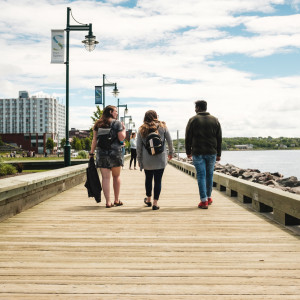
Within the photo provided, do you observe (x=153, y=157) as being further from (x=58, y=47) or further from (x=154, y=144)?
(x=58, y=47)

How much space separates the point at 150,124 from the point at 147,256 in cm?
344

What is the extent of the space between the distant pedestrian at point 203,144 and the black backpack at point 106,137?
1.41m

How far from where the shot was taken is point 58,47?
1432cm

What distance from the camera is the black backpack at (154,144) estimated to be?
23.5 feet

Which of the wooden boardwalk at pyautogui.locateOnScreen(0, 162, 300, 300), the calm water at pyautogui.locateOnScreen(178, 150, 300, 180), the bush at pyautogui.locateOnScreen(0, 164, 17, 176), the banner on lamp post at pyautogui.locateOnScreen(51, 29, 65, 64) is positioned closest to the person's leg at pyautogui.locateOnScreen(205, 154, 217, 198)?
the wooden boardwalk at pyautogui.locateOnScreen(0, 162, 300, 300)

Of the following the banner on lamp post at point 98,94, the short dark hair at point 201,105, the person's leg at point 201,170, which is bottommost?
the person's leg at point 201,170

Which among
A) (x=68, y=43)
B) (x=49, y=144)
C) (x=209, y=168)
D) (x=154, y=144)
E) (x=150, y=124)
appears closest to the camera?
(x=154, y=144)

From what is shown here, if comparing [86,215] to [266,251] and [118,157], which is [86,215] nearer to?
[118,157]

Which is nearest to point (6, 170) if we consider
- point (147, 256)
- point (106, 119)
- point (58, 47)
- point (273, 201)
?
point (58, 47)

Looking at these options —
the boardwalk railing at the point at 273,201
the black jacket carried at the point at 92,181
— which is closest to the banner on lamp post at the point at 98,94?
the boardwalk railing at the point at 273,201

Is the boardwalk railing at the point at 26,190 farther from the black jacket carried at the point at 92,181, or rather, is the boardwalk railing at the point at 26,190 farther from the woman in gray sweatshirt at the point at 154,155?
the woman in gray sweatshirt at the point at 154,155

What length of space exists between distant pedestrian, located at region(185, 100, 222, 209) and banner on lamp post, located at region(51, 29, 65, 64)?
8.12 meters

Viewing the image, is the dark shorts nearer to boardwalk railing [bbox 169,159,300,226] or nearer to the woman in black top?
the woman in black top

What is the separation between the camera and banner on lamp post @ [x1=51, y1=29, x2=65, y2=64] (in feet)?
46.9
